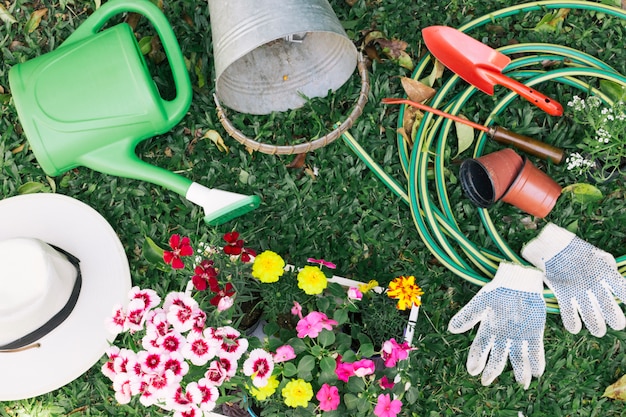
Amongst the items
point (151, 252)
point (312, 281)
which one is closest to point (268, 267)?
point (312, 281)

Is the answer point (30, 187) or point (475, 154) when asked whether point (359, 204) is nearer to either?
point (475, 154)

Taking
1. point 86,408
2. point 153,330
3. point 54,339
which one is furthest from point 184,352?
point 86,408

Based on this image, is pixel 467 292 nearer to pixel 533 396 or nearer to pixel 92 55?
pixel 533 396

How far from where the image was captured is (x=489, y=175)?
59.7 inches

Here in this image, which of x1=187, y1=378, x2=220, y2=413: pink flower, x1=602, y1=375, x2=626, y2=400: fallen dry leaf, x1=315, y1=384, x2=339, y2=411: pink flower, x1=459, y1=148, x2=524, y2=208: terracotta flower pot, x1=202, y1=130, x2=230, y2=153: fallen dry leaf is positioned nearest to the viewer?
x1=187, y1=378, x2=220, y2=413: pink flower

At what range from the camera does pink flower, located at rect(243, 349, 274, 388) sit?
1131mm

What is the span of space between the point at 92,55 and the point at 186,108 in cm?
29

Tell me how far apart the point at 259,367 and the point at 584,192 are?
1.08 meters

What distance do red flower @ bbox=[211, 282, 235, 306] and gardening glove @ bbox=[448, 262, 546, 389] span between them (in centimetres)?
65

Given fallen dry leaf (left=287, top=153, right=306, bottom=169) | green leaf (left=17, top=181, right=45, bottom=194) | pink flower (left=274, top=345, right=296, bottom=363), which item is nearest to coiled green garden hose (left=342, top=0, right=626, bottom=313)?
fallen dry leaf (left=287, top=153, right=306, bottom=169)

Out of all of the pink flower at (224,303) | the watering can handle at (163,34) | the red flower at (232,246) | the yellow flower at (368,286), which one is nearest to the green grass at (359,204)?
the watering can handle at (163,34)

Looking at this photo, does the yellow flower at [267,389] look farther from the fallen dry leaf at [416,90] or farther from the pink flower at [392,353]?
the fallen dry leaf at [416,90]

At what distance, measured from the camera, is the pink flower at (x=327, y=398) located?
120 centimetres

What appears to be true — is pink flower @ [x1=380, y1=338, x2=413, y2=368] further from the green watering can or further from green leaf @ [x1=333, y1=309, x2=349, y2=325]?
the green watering can
